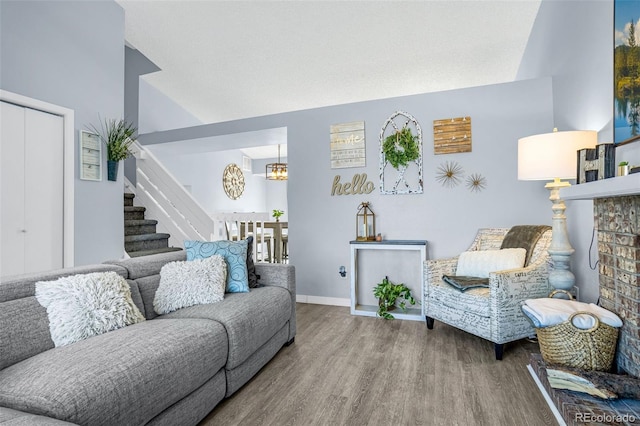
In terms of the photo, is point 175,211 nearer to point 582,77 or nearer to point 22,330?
point 22,330

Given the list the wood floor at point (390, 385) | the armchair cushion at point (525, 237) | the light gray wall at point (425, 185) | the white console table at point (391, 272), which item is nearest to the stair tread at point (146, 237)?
the light gray wall at point (425, 185)

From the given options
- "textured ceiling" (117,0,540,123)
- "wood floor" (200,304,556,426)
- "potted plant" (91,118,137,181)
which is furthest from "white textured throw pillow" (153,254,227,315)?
"textured ceiling" (117,0,540,123)

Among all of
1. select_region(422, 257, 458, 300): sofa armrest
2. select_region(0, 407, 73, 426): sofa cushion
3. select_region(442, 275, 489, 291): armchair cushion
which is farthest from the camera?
select_region(422, 257, 458, 300): sofa armrest

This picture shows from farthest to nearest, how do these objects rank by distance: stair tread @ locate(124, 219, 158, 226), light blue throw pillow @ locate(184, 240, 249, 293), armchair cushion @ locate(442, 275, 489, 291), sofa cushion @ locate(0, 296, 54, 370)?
stair tread @ locate(124, 219, 158, 226) → armchair cushion @ locate(442, 275, 489, 291) → light blue throw pillow @ locate(184, 240, 249, 293) → sofa cushion @ locate(0, 296, 54, 370)

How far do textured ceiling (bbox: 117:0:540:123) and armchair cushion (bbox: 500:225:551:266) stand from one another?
2260 mm

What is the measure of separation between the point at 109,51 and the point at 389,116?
329 centimetres

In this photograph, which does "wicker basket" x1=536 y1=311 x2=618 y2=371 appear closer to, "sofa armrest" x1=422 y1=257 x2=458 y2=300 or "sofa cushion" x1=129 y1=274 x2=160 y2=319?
"sofa armrest" x1=422 y1=257 x2=458 y2=300

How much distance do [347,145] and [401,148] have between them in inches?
25.2

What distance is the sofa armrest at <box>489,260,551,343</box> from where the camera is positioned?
2.42m

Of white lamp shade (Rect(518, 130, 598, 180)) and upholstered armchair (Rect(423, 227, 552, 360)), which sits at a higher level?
white lamp shade (Rect(518, 130, 598, 180))

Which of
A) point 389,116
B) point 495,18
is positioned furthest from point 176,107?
point 495,18

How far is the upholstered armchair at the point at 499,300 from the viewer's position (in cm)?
242

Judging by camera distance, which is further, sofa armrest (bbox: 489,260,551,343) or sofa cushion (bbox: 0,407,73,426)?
sofa armrest (bbox: 489,260,551,343)

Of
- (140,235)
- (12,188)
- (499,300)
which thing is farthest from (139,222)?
(499,300)
